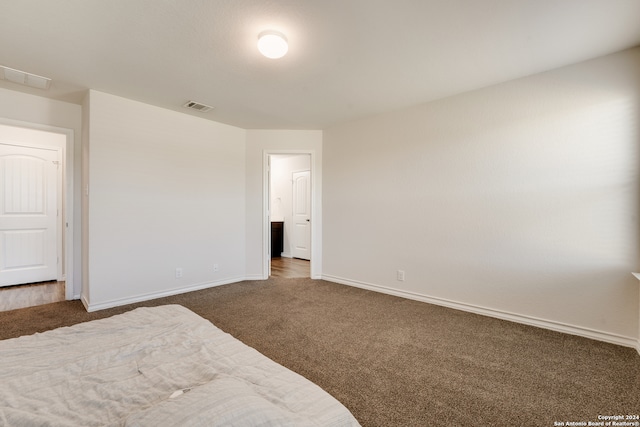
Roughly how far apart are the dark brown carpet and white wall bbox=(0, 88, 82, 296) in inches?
26.7

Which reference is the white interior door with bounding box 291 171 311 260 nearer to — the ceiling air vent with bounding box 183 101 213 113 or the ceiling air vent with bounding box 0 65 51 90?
the ceiling air vent with bounding box 183 101 213 113

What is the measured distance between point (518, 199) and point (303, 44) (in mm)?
2503

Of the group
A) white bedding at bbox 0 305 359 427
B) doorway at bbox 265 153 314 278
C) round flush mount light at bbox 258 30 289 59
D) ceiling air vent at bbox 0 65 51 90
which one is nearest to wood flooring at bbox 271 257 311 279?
doorway at bbox 265 153 314 278

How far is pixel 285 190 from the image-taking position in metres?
6.99

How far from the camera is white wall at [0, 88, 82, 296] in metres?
3.05

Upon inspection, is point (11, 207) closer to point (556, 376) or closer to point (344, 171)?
point (344, 171)

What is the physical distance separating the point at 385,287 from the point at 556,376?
2.07 meters

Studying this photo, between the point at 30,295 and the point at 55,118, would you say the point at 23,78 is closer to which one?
the point at 55,118

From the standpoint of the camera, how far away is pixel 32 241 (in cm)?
423

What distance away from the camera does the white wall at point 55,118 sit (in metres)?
3.05

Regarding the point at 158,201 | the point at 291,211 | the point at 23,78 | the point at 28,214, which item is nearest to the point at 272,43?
the point at 158,201

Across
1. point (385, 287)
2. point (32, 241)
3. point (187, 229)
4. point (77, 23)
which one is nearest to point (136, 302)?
point (187, 229)

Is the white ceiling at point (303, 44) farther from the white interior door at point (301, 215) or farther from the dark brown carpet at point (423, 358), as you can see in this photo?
the white interior door at point (301, 215)

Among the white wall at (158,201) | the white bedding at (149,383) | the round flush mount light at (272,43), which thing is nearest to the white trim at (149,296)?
the white wall at (158,201)
